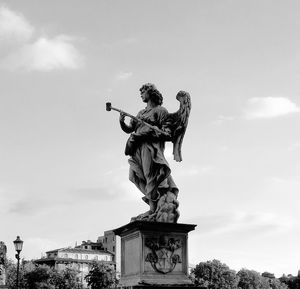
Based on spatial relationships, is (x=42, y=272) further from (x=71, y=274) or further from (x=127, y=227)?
(x=127, y=227)

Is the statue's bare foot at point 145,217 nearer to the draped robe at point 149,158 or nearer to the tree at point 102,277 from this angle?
the draped robe at point 149,158

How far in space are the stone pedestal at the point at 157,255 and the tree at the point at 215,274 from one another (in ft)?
396

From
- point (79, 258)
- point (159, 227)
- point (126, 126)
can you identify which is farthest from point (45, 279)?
point (159, 227)

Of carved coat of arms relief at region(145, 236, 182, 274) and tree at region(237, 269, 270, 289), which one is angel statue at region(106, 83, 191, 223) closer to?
carved coat of arms relief at region(145, 236, 182, 274)

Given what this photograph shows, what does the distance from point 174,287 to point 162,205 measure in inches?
67.9

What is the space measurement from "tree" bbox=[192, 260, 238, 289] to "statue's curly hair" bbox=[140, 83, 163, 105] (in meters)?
120

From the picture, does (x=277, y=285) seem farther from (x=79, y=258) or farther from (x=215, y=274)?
(x=79, y=258)

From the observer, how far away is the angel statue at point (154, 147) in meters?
Answer: 12.7

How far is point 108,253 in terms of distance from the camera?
176m

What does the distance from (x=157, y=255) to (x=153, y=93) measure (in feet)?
11.7

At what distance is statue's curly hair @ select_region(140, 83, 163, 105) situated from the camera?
13266 mm

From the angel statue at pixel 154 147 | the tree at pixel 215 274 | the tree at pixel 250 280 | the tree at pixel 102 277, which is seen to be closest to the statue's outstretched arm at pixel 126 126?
the angel statue at pixel 154 147

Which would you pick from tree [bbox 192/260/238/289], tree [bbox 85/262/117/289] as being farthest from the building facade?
tree [bbox 85/262/117/289]

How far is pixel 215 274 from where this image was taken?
5217 inches
